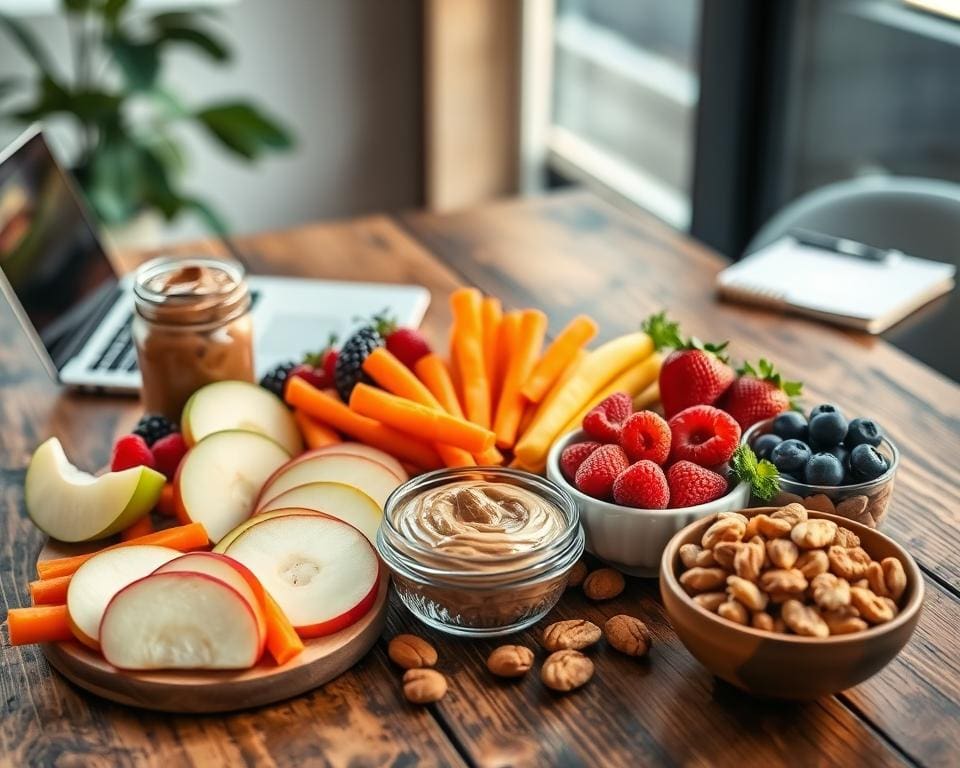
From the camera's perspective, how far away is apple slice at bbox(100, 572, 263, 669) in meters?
1.04

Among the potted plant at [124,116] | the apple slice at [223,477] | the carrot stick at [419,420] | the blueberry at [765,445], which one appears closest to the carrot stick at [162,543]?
the apple slice at [223,477]

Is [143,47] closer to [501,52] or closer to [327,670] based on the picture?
[501,52]

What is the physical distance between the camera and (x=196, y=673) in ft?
3.43

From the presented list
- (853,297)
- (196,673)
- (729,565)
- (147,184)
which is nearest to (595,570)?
(729,565)

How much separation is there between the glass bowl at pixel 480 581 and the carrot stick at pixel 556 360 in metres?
0.30

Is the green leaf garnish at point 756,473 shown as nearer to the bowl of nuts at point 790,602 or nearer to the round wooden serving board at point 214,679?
the bowl of nuts at point 790,602

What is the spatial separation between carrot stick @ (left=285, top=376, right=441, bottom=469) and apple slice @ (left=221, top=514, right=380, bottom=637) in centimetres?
22

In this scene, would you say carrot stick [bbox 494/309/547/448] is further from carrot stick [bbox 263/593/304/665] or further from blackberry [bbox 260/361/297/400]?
carrot stick [bbox 263/593/304/665]

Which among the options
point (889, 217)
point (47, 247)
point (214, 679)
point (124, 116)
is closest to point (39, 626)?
point (214, 679)

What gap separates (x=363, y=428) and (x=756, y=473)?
0.45m

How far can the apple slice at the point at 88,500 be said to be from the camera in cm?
125

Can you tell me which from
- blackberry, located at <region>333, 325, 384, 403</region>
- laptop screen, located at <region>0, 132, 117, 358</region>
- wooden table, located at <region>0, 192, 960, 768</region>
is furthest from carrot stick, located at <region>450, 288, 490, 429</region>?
laptop screen, located at <region>0, 132, 117, 358</region>

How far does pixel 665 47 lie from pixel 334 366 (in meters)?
2.08

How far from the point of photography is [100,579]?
1.11 metres
